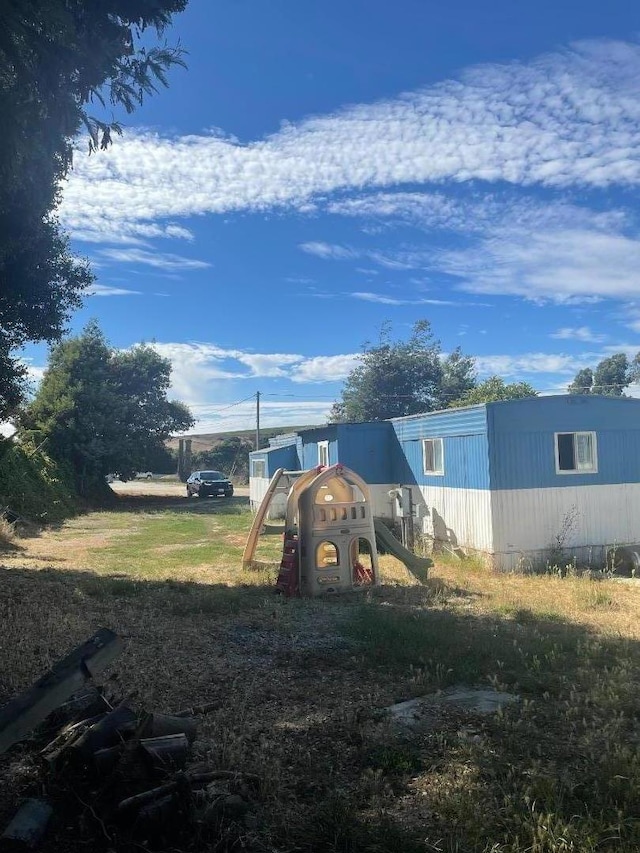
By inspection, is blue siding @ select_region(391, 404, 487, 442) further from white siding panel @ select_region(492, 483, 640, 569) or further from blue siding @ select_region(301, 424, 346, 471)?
blue siding @ select_region(301, 424, 346, 471)

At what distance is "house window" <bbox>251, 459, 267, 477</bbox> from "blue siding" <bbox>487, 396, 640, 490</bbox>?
11.5m

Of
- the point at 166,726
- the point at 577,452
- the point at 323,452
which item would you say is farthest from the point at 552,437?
the point at 166,726

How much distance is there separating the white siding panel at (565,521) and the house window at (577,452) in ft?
1.26

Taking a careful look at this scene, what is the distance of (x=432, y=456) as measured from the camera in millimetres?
14727

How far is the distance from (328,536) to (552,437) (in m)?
5.44

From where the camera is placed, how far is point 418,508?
1523 cm

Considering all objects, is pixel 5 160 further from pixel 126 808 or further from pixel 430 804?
pixel 430 804

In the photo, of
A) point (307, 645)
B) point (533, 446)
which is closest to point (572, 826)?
point (307, 645)

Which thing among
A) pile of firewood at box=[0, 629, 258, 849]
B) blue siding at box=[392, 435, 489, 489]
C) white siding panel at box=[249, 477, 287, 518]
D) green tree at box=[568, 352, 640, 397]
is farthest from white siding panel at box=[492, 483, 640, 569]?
green tree at box=[568, 352, 640, 397]

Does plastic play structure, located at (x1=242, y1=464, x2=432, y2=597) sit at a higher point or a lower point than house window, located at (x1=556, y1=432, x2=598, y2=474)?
lower

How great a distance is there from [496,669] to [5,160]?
5806 millimetres

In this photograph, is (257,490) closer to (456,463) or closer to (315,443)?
(315,443)

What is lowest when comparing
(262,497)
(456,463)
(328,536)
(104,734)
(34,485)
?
(104,734)

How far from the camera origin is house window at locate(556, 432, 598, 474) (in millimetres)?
12688
